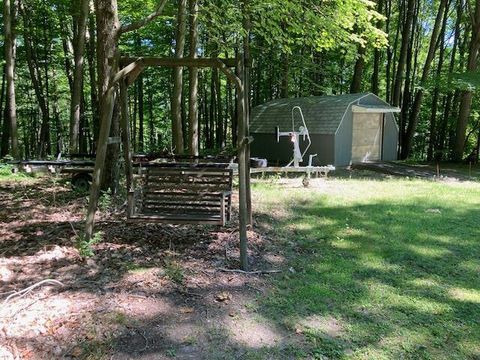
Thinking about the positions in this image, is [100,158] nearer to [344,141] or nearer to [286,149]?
[344,141]

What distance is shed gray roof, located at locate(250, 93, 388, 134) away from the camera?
1606cm

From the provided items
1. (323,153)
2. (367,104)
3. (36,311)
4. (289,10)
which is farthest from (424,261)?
(367,104)

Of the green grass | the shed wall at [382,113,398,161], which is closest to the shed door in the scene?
the shed wall at [382,113,398,161]

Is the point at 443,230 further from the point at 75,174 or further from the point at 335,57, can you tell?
the point at 335,57

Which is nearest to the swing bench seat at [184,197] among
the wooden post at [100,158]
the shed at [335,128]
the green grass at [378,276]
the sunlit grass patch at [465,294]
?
the wooden post at [100,158]

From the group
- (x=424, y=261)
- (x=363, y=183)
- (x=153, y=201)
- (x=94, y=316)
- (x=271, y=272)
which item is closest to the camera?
(x=94, y=316)

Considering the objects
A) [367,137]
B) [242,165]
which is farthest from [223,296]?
[367,137]

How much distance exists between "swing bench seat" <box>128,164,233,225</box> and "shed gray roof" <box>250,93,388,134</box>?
34.8 feet

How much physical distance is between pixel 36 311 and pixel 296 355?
2078 millimetres

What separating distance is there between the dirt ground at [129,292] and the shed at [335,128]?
33.1ft

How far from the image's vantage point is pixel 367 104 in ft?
56.1

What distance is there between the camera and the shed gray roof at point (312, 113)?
52.7ft

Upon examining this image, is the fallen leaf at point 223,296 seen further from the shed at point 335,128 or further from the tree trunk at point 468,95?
the tree trunk at point 468,95

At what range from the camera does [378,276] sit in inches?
191
